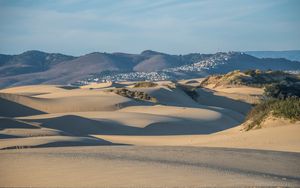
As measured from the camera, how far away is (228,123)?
30.3 metres

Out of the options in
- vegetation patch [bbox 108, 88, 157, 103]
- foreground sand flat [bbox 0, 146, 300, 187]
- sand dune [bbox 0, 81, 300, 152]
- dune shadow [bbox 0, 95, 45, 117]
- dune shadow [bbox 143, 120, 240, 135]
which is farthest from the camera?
vegetation patch [bbox 108, 88, 157, 103]

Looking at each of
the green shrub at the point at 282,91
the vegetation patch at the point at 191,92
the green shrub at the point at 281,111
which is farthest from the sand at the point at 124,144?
the vegetation patch at the point at 191,92

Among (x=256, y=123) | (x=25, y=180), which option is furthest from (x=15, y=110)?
(x=25, y=180)

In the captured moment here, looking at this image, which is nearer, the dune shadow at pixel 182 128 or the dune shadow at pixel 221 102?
the dune shadow at pixel 182 128

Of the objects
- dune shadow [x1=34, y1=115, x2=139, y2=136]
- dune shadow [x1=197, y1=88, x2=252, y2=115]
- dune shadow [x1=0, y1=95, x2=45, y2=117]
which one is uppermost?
dune shadow [x1=0, y1=95, x2=45, y2=117]

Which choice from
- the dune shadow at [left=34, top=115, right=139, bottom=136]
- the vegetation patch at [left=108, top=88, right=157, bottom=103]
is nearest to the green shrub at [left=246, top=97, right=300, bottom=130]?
the dune shadow at [left=34, top=115, right=139, bottom=136]

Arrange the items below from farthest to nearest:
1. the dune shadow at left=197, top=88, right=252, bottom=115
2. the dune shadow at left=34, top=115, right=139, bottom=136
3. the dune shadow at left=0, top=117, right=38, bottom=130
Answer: the dune shadow at left=197, top=88, right=252, bottom=115
the dune shadow at left=34, top=115, right=139, bottom=136
the dune shadow at left=0, top=117, right=38, bottom=130

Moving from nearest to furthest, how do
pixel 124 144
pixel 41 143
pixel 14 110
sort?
pixel 41 143 → pixel 124 144 → pixel 14 110

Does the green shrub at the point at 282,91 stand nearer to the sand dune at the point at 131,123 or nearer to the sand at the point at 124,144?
the sand dune at the point at 131,123

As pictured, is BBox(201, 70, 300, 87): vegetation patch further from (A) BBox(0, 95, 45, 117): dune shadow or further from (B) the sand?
(A) BBox(0, 95, 45, 117): dune shadow

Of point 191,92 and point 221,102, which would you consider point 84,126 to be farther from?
point 191,92

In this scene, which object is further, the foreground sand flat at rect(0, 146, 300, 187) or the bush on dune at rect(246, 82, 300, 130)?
the bush on dune at rect(246, 82, 300, 130)

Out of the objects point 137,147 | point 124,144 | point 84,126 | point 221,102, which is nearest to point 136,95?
point 221,102

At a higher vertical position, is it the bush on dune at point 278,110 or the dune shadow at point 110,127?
the bush on dune at point 278,110
